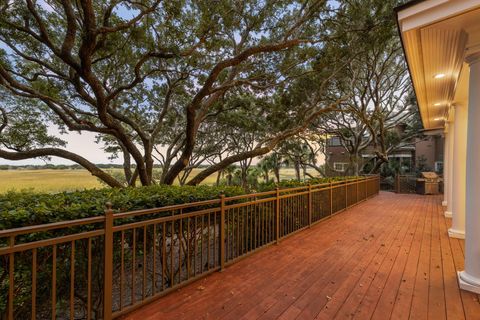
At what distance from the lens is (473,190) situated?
3145 millimetres

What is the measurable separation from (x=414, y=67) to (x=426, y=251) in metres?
3.37

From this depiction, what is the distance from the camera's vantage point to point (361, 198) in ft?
34.3

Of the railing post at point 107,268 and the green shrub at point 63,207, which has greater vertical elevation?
the green shrub at point 63,207

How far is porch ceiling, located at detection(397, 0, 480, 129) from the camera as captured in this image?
2715mm

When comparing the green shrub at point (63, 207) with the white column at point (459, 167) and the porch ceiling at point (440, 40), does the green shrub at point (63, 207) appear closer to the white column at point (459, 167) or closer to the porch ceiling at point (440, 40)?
the porch ceiling at point (440, 40)

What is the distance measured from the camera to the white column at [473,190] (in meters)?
3.07

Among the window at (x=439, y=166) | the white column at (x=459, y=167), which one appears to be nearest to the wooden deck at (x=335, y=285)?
the white column at (x=459, y=167)

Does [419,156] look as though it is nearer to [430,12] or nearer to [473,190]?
[473,190]

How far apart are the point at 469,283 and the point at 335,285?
1.68 m

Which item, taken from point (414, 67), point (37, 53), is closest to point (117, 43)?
point (37, 53)

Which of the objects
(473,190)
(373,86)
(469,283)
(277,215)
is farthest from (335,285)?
(373,86)

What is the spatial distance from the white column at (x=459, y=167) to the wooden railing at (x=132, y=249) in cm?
281

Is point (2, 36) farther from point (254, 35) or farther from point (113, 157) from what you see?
point (113, 157)

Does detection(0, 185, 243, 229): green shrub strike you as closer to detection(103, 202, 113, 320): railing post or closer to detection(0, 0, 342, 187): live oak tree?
detection(103, 202, 113, 320): railing post
